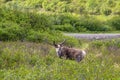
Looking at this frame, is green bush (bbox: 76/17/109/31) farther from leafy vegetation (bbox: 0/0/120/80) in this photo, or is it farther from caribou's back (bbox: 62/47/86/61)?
caribou's back (bbox: 62/47/86/61)

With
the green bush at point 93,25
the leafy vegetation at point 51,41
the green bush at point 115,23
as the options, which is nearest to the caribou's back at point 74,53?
the leafy vegetation at point 51,41

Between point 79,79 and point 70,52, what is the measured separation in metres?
8.97

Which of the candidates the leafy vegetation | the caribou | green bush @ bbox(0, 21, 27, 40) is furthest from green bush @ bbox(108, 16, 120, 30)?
the caribou

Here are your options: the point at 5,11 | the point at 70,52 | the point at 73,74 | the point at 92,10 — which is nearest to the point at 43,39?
the point at 5,11

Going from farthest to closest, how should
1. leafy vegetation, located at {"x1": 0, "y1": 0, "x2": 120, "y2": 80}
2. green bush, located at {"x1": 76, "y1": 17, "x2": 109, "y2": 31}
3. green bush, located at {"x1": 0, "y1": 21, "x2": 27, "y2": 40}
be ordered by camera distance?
green bush, located at {"x1": 76, "y1": 17, "x2": 109, "y2": 31}, green bush, located at {"x1": 0, "y1": 21, "x2": 27, "y2": 40}, leafy vegetation, located at {"x1": 0, "y1": 0, "x2": 120, "y2": 80}

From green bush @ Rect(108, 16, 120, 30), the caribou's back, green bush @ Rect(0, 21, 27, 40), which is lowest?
green bush @ Rect(108, 16, 120, 30)

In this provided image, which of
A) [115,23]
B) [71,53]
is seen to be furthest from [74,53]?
[115,23]

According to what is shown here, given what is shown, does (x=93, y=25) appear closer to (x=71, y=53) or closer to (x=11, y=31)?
(x=11, y=31)

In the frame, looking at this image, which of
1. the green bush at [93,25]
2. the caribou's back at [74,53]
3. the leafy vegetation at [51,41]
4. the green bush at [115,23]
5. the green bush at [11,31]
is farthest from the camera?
the green bush at [115,23]

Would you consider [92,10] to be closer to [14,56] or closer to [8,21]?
[8,21]

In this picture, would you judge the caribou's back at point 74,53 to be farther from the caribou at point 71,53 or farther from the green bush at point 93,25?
the green bush at point 93,25

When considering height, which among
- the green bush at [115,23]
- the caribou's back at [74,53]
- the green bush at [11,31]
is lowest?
the green bush at [115,23]

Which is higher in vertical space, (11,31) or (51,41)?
(11,31)

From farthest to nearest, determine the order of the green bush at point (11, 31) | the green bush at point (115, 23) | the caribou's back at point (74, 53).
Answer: the green bush at point (115, 23), the green bush at point (11, 31), the caribou's back at point (74, 53)
